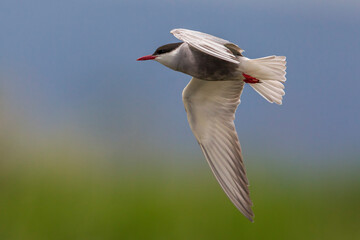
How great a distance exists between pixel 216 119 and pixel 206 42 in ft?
3.87

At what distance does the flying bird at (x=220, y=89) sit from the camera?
324cm

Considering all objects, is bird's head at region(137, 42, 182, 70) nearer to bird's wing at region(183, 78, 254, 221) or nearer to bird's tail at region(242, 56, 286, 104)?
bird's tail at region(242, 56, 286, 104)

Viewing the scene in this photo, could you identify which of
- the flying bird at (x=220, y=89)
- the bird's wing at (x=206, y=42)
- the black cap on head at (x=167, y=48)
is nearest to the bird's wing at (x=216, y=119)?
the flying bird at (x=220, y=89)

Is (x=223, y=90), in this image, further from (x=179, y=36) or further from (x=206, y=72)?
(x=179, y=36)

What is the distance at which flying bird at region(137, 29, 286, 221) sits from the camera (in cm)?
324

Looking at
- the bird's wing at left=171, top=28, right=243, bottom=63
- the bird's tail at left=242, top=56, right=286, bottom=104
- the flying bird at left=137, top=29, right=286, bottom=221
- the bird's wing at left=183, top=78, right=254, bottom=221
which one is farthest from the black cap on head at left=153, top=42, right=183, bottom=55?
the bird's wing at left=183, top=78, right=254, bottom=221

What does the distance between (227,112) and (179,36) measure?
1.22 meters

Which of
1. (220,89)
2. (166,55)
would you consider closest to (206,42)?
(166,55)

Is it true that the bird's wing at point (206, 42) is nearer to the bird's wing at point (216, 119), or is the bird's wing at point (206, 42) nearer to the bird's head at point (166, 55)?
the bird's head at point (166, 55)

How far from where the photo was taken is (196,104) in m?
3.97

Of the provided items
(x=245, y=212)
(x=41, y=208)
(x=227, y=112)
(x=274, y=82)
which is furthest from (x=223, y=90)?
(x=41, y=208)

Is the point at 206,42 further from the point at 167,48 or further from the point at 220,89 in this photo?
the point at 220,89

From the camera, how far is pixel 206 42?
9.47 feet

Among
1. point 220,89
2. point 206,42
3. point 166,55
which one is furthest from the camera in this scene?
point 220,89
